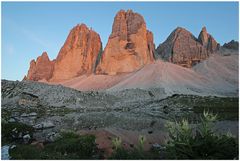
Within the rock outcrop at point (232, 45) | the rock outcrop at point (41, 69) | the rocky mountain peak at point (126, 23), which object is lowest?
the rock outcrop at point (41, 69)

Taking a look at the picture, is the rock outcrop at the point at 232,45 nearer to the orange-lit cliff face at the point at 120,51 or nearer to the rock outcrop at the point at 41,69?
the orange-lit cliff face at the point at 120,51

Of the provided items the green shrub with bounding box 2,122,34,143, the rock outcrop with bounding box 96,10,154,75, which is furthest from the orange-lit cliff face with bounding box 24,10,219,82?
the green shrub with bounding box 2,122,34,143

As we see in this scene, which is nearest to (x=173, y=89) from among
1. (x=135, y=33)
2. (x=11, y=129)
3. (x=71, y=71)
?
(x=135, y=33)

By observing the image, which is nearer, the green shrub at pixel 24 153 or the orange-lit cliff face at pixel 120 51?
the green shrub at pixel 24 153

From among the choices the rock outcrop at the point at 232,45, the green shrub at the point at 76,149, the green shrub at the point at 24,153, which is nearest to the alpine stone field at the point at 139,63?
the rock outcrop at the point at 232,45

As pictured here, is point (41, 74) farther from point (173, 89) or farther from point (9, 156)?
point (9, 156)

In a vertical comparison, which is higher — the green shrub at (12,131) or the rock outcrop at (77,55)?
the rock outcrop at (77,55)

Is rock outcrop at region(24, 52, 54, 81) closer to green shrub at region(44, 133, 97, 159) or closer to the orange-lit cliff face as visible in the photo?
the orange-lit cliff face
